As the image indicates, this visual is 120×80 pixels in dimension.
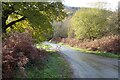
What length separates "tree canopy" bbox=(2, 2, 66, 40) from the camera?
23859 millimetres

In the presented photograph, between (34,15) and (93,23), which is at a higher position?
(93,23)

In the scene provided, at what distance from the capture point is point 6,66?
10.4 m

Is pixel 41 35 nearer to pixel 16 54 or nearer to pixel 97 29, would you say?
pixel 16 54

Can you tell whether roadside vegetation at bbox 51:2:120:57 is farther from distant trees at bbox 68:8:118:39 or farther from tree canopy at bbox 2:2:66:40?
tree canopy at bbox 2:2:66:40

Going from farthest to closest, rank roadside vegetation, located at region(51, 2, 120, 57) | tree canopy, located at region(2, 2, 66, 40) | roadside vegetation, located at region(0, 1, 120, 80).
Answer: roadside vegetation, located at region(51, 2, 120, 57), tree canopy, located at region(2, 2, 66, 40), roadside vegetation, located at region(0, 1, 120, 80)

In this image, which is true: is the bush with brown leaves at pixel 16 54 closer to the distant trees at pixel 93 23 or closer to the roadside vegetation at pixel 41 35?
the roadside vegetation at pixel 41 35

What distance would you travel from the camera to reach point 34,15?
24.3 metres

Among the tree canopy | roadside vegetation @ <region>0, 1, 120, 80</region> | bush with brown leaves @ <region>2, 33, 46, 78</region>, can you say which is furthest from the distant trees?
bush with brown leaves @ <region>2, 33, 46, 78</region>

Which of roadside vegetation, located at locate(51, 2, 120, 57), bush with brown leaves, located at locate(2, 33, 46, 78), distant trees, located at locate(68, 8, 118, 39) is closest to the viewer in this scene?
bush with brown leaves, located at locate(2, 33, 46, 78)

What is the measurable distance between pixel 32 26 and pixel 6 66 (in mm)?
14862

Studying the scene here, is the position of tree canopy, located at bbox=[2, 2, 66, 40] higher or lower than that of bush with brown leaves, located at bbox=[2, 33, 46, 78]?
higher

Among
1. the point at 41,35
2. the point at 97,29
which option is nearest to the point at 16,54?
the point at 41,35

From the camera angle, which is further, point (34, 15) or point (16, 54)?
point (34, 15)

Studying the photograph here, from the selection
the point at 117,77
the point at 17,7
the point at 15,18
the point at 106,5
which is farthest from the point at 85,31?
the point at 117,77
